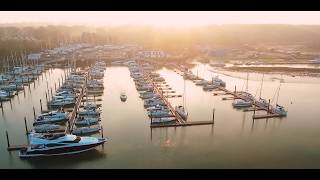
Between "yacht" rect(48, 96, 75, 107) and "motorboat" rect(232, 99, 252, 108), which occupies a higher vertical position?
"yacht" rect(48, 96, 75, 107)

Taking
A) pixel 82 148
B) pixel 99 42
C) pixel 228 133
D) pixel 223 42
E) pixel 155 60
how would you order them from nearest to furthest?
pixel 82 148, pixel 228 133, pixel 155 60, pixel 99 42, pixel 223 42

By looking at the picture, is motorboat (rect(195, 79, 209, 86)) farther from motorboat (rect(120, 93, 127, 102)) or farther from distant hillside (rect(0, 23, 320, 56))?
distant hillside (rect(0, 23, 320, 56))

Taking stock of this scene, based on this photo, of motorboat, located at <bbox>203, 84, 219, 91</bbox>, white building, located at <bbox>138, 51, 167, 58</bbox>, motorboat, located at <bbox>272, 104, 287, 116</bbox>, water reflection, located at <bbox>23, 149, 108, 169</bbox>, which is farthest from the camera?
white building, located at <bbox>138, 51, 167, 58</bbox>

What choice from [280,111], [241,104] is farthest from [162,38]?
[280,111]

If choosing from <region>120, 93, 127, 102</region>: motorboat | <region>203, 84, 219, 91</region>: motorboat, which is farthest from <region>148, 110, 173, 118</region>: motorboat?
<region>203, 84, 219, 91</region>: motorboat

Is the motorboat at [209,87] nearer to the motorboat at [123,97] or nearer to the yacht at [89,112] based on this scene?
the motorboat at [123,97]

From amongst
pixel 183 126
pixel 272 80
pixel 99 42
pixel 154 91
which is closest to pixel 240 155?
pixel 183 126

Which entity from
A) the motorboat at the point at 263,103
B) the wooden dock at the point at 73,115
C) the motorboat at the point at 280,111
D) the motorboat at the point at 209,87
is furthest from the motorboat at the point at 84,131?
Result: the motorboat at the point at 209,87

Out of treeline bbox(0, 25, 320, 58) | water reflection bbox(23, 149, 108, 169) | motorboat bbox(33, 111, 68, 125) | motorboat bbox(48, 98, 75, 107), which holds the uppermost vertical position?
treeline bbox(0, 25, 320, 58)

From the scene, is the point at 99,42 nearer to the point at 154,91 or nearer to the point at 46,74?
the point at 46,74
